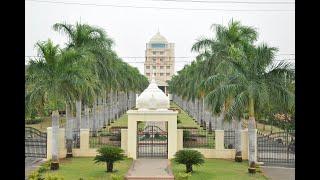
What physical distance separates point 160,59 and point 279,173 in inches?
4236

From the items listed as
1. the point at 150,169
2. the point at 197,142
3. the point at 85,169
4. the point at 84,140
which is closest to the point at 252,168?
the point at 150,169

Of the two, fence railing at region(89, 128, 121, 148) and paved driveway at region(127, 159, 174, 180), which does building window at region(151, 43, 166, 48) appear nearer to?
fence railing at region(89, 128, 121, 148)

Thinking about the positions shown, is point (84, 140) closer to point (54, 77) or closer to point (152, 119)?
point (152, 119)

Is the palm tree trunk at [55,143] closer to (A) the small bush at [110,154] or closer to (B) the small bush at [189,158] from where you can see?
(A) the small bush at [110,154]

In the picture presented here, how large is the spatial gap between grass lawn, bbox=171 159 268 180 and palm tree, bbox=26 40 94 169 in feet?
19.5

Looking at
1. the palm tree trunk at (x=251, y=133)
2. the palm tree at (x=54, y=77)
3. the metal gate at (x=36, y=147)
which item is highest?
the palm tree at (x=54, y=77)

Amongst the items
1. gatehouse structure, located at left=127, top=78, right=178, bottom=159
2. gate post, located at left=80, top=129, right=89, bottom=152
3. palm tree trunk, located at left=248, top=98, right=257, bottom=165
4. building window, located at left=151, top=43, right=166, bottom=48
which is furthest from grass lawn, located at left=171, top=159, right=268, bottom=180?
building window, located at left=151, top=43, right=166, bottom=48

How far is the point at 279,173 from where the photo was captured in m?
19.7

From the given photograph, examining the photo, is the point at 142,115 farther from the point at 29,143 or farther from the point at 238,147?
the point at 29,143

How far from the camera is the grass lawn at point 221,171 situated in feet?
60.5

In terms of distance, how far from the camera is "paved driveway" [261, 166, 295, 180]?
18.5m

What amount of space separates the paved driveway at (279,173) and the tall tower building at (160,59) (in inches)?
4080

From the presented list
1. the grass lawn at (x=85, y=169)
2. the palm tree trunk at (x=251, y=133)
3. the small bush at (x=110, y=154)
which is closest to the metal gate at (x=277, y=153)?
the palm tree trunk at (x=251, y=133)
